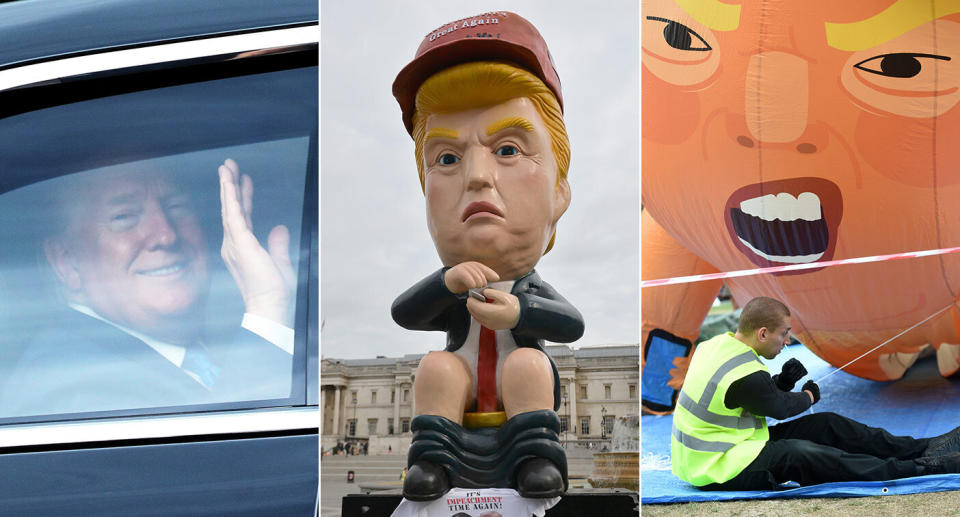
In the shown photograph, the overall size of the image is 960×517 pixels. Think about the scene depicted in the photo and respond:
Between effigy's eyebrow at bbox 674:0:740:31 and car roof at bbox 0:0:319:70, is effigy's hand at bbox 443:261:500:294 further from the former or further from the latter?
effigy's eyebrow at bbox 674:0:740:31

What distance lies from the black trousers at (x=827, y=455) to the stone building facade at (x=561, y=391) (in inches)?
81.0

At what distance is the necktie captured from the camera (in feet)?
4.37

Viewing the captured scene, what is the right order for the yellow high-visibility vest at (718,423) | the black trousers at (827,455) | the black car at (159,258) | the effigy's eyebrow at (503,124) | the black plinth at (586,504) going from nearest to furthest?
the black car at (159,258)
the black plinth at (586,504)
the effigy's eyebrow at (503,124)
the black trousers at (827,455)
the yellow high-visibility vest at (718,423)

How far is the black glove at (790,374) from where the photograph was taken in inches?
133

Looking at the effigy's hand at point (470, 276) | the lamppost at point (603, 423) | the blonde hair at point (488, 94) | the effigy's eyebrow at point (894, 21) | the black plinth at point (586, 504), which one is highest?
the effigy's eyebrow at point (894, 21)

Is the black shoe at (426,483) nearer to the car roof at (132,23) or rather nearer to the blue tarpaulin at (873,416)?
the car roof at (132,23)

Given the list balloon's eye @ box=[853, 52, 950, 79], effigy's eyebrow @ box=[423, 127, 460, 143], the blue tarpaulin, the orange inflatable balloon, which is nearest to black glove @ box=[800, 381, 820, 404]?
the blue tarpaulin

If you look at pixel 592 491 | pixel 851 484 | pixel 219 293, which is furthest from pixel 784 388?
pixel 219 293

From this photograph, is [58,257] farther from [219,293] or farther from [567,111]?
[567,111]

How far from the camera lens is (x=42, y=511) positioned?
1268 mm

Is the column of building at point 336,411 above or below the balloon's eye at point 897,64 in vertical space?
below

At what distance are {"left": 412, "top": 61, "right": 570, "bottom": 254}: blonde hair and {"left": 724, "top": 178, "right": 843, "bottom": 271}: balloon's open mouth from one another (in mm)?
2095

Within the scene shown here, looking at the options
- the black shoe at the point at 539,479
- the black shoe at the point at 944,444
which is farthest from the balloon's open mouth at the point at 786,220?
the black shoe at the point at 539,479

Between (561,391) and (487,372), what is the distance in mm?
146
